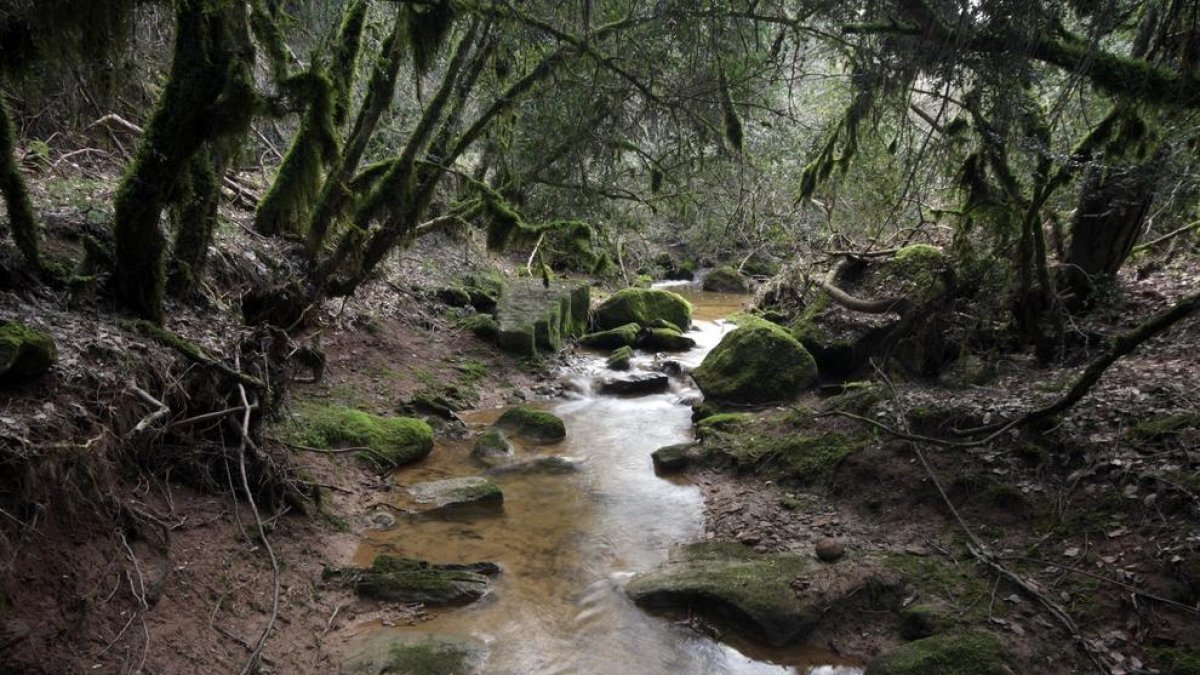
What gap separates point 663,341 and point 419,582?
9601 millimetres

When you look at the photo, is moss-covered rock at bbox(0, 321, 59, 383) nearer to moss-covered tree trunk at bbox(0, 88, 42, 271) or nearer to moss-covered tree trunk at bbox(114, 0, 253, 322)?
moss-covered tree trunk at bbox(0, 88, 42, 271)

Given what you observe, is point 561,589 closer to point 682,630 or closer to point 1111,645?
point 682,630

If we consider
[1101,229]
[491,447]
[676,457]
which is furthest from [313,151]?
[1101,229]

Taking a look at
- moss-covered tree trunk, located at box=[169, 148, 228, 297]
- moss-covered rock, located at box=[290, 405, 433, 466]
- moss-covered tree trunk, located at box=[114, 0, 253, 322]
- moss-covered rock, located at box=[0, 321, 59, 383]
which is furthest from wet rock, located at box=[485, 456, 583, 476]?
moss-covered rock, located at box=[0, 321, 59, 383]

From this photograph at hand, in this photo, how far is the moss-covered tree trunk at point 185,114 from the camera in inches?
178

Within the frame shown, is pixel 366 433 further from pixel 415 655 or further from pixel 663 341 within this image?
pixel 663 341

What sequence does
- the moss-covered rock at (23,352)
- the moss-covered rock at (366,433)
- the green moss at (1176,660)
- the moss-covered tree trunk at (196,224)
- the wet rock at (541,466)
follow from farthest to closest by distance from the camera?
the wet rock at (541,466), the moss-covered rock at (366,433), the moss-covered tree trunk at (196,224), the green moss at (1176,660), the moss-covered rock at (23,352)

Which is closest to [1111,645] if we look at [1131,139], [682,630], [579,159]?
[682,630]

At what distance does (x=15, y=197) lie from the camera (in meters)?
4.59

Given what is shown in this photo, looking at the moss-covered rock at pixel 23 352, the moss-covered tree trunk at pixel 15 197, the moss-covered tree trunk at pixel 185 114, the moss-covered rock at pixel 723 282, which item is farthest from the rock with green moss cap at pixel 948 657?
the moss-covered rock at pixel 723 282

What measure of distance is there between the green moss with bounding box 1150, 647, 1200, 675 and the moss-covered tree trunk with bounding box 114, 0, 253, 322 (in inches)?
264

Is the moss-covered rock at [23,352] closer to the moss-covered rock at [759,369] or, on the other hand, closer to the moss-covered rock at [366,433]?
the moss-covered rock at [366,433]

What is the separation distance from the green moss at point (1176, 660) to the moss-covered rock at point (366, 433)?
249 inches

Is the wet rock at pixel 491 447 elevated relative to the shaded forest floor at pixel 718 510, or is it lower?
lower
